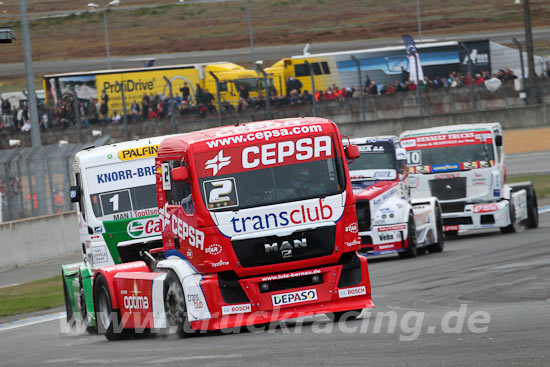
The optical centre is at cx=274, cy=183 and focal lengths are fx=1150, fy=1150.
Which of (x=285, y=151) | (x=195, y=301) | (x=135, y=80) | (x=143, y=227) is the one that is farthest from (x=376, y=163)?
(x=135, y=80)

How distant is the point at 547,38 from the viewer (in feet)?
193

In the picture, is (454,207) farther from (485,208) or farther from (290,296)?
(290,296)

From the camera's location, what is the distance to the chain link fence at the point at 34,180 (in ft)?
79.7

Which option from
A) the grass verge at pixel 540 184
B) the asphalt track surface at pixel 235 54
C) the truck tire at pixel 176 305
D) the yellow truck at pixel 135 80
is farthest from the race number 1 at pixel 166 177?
the asphalt track surface at pixel 235 54

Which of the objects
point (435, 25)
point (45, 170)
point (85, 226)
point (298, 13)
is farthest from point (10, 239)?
point (298, 13)

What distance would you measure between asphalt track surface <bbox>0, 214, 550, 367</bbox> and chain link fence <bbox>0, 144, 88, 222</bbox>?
29.1ft

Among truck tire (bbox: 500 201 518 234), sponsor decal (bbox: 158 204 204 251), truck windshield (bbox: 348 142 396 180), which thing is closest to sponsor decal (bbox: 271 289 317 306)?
sponsor decal (bbox: 158 204 204 251)

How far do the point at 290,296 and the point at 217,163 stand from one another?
1507 mm

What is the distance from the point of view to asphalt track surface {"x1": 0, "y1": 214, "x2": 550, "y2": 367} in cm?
857

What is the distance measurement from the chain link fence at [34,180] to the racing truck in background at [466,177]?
24.8 feet

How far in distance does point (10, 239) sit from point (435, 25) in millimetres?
51504

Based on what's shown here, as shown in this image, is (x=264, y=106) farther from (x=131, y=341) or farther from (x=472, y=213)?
(x=131, y=341)

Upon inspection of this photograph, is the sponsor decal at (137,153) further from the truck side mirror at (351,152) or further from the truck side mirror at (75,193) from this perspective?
the truck side mirror at (351,152)

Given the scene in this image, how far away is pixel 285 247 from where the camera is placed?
37.2 feet
